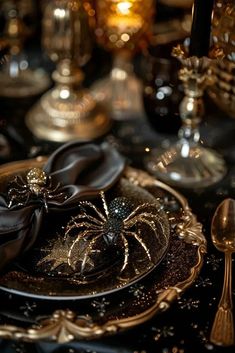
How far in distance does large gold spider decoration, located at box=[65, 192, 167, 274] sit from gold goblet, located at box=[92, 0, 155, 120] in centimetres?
30

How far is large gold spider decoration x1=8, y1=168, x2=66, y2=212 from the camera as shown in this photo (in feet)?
2.04

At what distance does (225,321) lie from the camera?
56 centimetres

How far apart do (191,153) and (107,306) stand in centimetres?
32

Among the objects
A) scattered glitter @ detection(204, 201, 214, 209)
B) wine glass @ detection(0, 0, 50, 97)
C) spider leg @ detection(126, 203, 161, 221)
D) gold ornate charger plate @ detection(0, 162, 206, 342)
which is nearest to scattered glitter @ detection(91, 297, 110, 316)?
gold ornate charger plate @ detection(0, 162, 206, 342)

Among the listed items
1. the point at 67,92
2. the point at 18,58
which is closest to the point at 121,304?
the point at 67,92

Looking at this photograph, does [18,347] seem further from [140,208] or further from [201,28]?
[201,28]

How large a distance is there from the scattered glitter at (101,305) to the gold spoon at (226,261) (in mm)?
98

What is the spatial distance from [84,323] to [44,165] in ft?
0.77

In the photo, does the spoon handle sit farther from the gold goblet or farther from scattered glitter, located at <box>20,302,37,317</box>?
the gold goblet

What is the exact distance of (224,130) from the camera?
90 centimetres

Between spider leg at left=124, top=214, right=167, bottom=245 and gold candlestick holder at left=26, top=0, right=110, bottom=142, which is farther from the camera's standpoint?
gold candlestick holder at left=26, top=0, right=110, bottom=142

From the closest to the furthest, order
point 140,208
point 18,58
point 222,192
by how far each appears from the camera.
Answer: point 140,208, point 222,192, point 18,58

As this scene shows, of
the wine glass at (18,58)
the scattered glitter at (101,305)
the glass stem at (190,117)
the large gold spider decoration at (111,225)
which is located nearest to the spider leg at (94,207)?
the large gold spider decoration at (111,225)

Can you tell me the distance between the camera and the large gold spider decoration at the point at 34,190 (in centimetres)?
62
